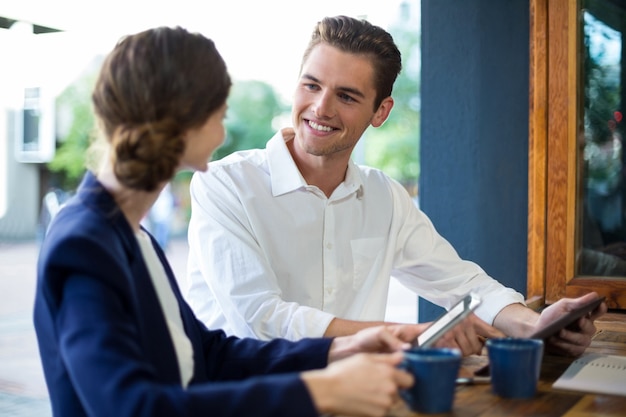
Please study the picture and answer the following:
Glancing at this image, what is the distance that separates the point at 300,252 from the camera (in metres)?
2.12

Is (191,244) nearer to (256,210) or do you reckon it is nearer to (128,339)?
(256,210)

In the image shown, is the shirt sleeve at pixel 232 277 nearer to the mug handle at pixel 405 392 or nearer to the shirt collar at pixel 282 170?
the shirt collar at pixel 282 170

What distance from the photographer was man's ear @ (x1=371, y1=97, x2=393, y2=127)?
2.38 m

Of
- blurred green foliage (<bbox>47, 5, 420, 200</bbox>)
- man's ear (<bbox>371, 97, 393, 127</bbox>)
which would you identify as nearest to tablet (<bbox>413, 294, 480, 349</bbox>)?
man's ear (<bbox>371, 97, 393, 127</bbox>)

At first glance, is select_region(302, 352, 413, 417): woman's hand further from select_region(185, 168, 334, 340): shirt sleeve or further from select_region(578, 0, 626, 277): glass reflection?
select_region(578, 0, 626, 277): glass reflection

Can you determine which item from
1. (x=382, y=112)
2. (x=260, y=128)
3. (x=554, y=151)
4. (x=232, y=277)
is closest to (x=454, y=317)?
(x=232, y=277)

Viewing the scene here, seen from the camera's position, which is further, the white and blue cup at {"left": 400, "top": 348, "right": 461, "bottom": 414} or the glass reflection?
the glass reflection

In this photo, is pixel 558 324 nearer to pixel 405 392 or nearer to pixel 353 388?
pixel 405 392

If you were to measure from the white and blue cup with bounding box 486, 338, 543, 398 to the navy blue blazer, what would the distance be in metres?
0.41

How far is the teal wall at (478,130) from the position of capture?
2.96m

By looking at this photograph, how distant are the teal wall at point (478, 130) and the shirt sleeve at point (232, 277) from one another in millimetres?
1238

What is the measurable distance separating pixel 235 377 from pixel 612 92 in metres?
1.65

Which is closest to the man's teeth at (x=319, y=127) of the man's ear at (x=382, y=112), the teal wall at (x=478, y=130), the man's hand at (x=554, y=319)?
the man's ear at (x=382, y=112)

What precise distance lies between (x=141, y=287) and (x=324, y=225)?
3.40 feet
